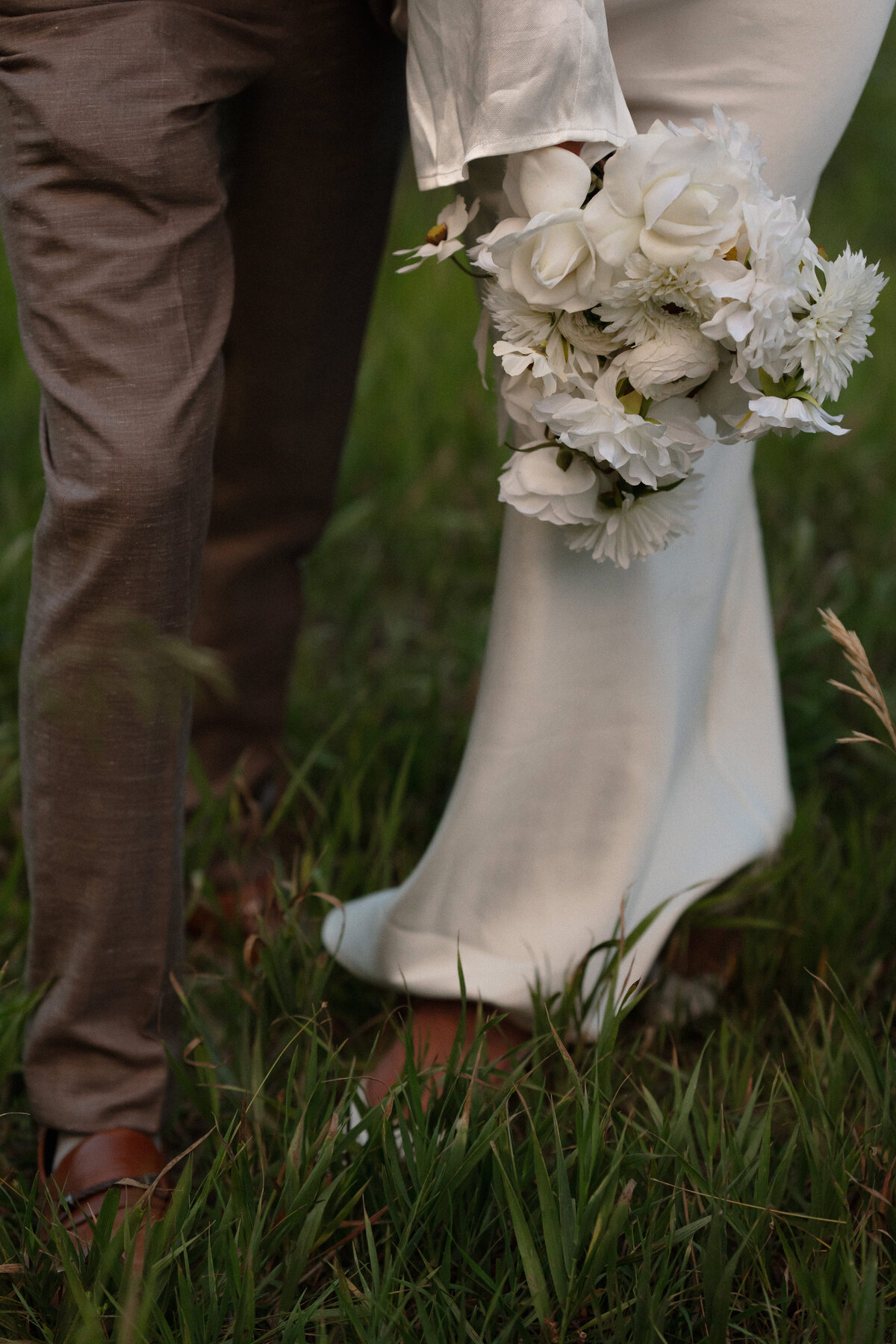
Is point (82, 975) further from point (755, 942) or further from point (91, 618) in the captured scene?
point (755, 942)

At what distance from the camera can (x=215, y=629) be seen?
→ 1.84 metres

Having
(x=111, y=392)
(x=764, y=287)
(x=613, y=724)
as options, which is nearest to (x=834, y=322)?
(x=764, y=287)

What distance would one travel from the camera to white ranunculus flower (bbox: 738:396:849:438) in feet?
3.48

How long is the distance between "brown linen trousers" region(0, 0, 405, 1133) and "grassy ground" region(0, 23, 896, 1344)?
3.8 inches

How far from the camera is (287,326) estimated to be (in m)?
1.61

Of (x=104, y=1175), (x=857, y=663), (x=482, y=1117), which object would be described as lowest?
(x=104, y=1175)

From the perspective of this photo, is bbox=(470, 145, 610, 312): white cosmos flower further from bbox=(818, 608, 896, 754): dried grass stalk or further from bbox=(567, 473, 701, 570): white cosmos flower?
bbox=(818, 608, 896, 754): dried grass stalk

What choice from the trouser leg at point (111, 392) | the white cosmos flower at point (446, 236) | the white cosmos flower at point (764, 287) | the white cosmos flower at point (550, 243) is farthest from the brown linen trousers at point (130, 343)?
the white cosmos flower at point (764, 287)

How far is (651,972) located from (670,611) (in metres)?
0.51

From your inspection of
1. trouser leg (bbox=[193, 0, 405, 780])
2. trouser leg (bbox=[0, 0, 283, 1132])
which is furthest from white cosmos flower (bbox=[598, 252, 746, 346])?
trouser leg (bbox=[193, 0, 405, 780])

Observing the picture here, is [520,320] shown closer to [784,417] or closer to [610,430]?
[610,430]

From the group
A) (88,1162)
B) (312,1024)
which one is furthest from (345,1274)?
(88,1162)

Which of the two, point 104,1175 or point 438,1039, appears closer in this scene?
point 104,1175

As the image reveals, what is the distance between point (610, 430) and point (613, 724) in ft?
1.53
